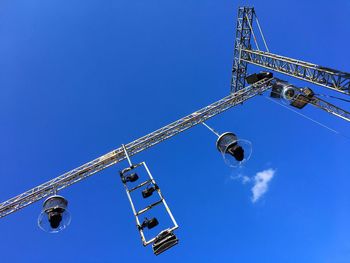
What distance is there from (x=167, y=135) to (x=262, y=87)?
550cm

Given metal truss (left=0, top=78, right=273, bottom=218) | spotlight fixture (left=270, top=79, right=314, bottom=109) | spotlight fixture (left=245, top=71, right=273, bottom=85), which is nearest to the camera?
spotlight fixture (left=270, top=79, right=314, bottom=109)

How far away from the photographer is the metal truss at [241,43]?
18.1 metres

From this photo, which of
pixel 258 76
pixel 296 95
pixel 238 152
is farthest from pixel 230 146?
pixel 258 76

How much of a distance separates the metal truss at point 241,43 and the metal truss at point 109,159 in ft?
8.82

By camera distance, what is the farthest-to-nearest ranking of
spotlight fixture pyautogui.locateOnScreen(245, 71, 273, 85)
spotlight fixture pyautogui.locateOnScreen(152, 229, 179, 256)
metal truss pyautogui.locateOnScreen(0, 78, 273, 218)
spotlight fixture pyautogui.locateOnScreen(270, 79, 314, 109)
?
spotlight fixture pyautogui.locateOnScreen(245, 71, 273, 85)
metal truss pyautogui.locateOnScreen(0, 78, 273, 218)
spotlight fixture pyautogui.locateOnScreen(270, 79, 314, 109)
spotlight fixture pyautogui.locateOnScreen(152, 229, 179, 256)

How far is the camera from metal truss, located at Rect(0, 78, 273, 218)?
562 inches

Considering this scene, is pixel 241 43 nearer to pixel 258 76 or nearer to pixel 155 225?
pixel 258 76

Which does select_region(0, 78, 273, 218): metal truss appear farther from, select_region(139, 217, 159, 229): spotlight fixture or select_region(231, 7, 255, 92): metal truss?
select_region(139, 217, 159, 229): spotlight fixture

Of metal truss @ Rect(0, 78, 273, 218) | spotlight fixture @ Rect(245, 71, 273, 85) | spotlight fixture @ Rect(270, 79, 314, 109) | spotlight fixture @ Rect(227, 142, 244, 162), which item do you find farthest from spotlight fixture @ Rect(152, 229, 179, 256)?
spotlight fixture @ Rect(245, 71, 273, 85)

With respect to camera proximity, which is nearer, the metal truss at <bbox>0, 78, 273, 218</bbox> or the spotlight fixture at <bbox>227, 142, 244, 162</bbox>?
the spotlight fixture at <bbox>227, 142, 244, 162</bbox>

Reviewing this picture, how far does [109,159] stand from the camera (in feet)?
47.8

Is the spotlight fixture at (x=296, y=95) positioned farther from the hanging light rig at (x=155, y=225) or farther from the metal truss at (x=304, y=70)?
the hanging light rig at (x=155, y=225)

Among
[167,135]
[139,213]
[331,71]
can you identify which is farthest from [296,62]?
[139,213]

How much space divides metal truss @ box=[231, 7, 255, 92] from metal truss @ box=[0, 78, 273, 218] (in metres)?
2.69
